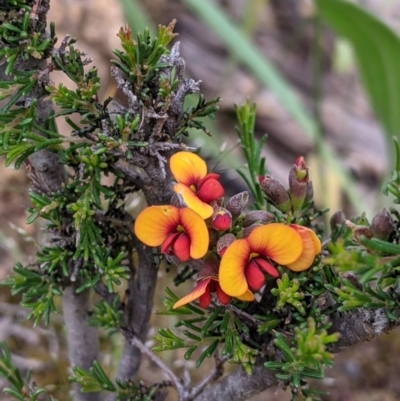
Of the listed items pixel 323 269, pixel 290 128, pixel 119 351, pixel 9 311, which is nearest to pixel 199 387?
pixel 323 269

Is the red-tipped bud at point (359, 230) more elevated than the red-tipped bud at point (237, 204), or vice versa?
the red-tipped bud at point (359, 230)

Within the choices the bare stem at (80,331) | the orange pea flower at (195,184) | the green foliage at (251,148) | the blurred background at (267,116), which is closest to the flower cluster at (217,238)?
the orange pea flower at (195,184)

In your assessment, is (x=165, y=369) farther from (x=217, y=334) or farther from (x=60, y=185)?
A: (x=60, y=185)

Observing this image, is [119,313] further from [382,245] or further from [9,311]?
[9,311]

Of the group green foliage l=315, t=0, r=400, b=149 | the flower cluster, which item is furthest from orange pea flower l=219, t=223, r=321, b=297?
green foliage l=315, t=0, r=400, b=149

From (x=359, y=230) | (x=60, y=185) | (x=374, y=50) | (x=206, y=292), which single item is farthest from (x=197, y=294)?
(x=374, y=50)

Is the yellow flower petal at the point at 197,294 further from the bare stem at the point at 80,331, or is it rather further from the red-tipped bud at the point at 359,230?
the bare stem at the point at 80,331

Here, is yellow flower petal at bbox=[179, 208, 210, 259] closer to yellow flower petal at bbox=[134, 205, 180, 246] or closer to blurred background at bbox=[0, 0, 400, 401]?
yellow flower petal at bbox=[134, 205, 180, 246]
